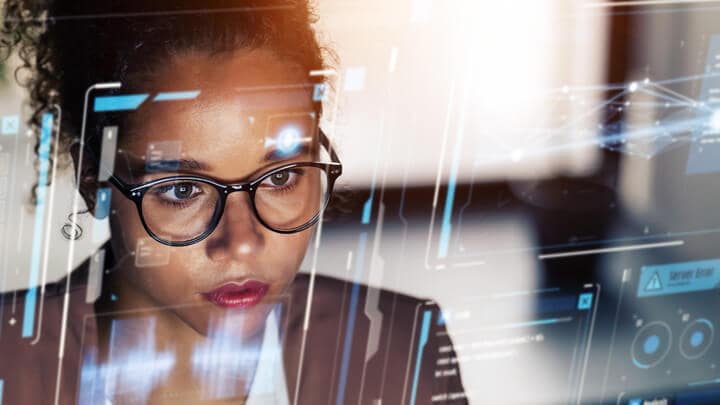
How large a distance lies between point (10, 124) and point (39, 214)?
7 centimetres

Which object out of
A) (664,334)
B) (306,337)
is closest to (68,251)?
(306,337)

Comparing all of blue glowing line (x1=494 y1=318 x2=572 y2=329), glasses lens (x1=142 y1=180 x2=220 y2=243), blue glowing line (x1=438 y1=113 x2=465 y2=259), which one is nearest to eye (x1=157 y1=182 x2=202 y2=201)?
glasses lens (x1=142 y1=180 x2=220 y2=243)

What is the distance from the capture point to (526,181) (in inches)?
32.5

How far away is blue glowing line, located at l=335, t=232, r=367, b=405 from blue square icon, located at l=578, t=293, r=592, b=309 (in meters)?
0.24

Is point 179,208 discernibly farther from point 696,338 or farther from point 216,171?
point 696,338

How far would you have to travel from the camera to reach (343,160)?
0.76 meters

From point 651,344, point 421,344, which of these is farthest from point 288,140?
point 651,344

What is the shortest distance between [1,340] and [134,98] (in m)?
0.21

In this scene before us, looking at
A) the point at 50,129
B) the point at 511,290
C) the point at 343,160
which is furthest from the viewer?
the point at 511,290

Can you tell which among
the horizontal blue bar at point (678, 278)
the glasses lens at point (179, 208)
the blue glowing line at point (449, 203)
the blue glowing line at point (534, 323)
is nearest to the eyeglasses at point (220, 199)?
the glasses lens at point (179, 208)

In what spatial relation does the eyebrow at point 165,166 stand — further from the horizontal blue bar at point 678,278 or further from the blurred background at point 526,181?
the horizontal blue bar at point 678,278

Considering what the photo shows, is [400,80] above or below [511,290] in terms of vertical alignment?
above

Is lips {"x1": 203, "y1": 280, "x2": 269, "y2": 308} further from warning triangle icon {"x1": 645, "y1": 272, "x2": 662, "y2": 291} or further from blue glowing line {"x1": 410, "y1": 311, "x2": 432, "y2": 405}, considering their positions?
warning triangle icon {"x1": 645, "y1": 272, "x2": 662, "y2": 291}

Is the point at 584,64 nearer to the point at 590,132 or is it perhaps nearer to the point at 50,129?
the point at 590,132
